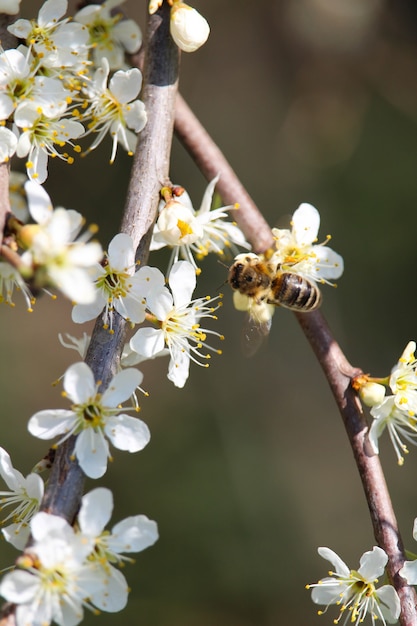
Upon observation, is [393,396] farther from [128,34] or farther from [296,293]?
[128,34]

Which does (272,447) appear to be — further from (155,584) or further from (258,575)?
(155,584)

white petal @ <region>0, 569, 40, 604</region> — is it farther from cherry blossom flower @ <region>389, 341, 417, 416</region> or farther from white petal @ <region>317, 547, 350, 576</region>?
cherry blossom flower @ <region>389, 341, 417, 416</region>

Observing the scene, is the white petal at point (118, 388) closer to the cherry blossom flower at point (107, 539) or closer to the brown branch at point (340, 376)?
the cherry blossom flower at point (107, 539)

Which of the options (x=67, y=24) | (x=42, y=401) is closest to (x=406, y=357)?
(x=67, y=24)

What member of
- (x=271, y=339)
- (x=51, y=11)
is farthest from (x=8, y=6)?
(x=271, y=339)

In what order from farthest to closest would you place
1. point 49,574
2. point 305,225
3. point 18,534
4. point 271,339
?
point 271,339 < point 305,225 < point 18,534 < point 49,574
